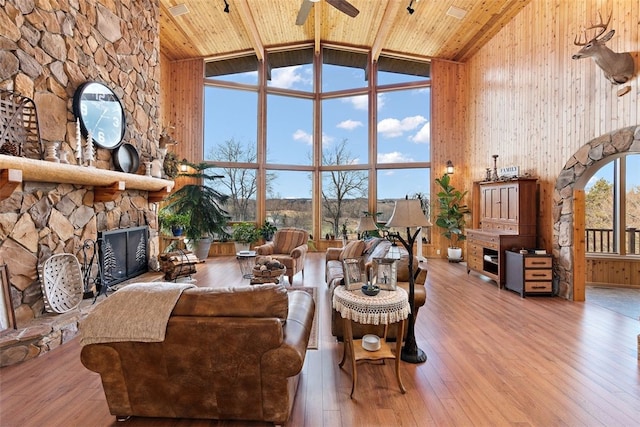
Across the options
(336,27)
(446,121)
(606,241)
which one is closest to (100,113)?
(336,27)

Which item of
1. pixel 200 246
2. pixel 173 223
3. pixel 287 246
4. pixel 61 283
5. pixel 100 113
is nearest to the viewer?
pixel 61 283

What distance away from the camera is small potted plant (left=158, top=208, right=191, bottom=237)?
6418 mm

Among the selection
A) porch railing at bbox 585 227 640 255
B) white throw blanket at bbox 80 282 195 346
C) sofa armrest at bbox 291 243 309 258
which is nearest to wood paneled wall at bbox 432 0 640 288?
porch railing at bbox 585 227 640 255

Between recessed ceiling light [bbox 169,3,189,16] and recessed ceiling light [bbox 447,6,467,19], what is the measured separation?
5.06 metres

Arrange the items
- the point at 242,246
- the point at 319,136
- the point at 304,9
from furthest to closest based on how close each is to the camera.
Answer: the point at 319,136 → the point at 242,246 → the point at 304,9

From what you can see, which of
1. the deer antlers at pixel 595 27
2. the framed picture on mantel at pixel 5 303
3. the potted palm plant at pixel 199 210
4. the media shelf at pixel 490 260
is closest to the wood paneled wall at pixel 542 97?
the deer antlers at pixel 595 27

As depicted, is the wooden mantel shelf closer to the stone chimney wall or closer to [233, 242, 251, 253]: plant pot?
the stone chimney wall

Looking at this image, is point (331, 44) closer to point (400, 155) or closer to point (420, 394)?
point (400, 155)

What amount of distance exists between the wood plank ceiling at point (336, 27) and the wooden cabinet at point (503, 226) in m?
3.34

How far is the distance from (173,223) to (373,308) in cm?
557

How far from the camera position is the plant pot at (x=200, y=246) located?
269 inches

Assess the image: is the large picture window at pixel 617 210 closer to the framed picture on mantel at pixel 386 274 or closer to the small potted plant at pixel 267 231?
the framed picture on mantel at pixel 386 274

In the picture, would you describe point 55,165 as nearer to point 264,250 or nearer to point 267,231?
point 264,250

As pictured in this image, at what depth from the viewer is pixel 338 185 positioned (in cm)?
827
